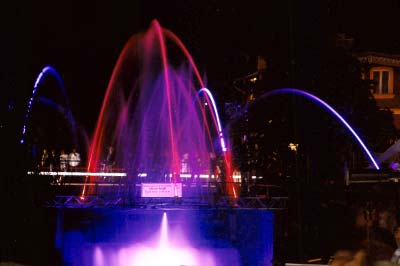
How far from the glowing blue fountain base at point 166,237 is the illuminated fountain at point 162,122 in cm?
175

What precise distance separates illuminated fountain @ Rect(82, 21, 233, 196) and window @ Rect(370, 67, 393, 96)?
14.4 meters

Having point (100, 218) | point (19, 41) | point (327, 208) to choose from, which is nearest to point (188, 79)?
point (100, 218)

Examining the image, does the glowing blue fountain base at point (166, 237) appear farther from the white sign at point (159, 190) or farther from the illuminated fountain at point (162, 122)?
the illuminated fountain at point (162, 122)

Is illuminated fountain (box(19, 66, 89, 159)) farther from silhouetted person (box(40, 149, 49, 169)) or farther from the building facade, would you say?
the building facade

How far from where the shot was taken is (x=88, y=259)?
96.9ft

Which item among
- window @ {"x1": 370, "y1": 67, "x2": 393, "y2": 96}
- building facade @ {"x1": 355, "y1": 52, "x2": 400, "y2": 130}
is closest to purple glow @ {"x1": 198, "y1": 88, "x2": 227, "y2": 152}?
building facade @ {"x1": 355, "y1": 52, "x2": 400, "y2": 130}

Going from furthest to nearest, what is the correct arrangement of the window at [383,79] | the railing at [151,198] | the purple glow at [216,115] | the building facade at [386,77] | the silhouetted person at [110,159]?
the window at [383,79], the building facade at [386,77], the silhouetted person at [110,159], the purple glow at [216,115], the railing at [151,198]

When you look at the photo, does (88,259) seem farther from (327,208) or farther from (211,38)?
(211,38)

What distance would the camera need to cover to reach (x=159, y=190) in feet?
89.4

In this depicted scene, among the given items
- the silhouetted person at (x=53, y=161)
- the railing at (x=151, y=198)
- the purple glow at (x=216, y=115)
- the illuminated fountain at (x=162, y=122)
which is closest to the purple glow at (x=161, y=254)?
the railing at (x=151, y=198)

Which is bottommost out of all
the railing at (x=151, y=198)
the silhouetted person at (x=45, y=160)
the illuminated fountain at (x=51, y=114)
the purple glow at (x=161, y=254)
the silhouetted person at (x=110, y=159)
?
the purple glow at (x=161, y=254)

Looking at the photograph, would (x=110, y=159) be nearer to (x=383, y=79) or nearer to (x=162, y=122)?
(x=162, y=122)

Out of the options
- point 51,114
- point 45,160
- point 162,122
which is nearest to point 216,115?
point 162,122

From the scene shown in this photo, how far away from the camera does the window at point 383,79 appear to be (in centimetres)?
4666
